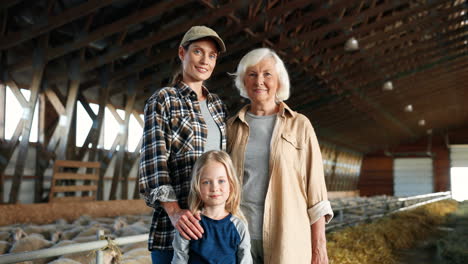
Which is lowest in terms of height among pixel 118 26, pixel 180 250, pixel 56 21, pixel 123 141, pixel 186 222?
pixel 180 250

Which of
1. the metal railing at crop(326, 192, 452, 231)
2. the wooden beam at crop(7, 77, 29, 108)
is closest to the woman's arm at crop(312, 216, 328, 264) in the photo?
the metal railing at crop(326, 192, 452, 231)

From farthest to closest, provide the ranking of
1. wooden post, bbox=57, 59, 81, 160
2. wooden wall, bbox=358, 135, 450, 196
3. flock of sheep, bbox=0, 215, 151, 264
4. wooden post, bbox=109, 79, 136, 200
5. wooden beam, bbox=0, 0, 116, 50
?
wooden wall, bbox=358, 135, 450, 196
wooden post, bbox=109, 79, 136, 200
wooden post, bbox=57, 59, 81, 160
wooden beam, bbox=0, 0, 116, 50
flock of sheep, bbox=0, 215, 151, 264

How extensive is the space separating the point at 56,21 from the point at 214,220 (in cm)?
616

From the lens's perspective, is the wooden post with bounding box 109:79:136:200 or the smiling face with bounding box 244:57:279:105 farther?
the wooden post with bounding box 109:79:136:200

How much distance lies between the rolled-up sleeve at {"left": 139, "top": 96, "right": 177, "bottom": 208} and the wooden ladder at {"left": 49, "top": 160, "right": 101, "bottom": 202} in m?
7.05

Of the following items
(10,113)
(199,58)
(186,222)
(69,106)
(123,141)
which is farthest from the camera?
(123,141)

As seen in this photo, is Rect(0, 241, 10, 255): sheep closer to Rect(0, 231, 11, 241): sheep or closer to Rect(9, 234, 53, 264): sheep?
Rect(9, 234, 53, 264): sheep

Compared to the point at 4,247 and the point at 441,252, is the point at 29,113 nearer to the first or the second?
the point at 4,247

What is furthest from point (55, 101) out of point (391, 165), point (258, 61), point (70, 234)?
point (391, 165)

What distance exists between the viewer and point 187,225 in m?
1.74

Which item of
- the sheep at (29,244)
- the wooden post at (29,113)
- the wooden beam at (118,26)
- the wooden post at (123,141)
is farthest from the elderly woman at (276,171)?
the wooden post at (123,141)

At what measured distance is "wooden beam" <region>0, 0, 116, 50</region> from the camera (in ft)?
22.5

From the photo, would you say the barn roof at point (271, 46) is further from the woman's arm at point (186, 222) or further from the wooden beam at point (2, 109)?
the woman's arm at point (186, 222)

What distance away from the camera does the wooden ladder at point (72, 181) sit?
836 centimetres
